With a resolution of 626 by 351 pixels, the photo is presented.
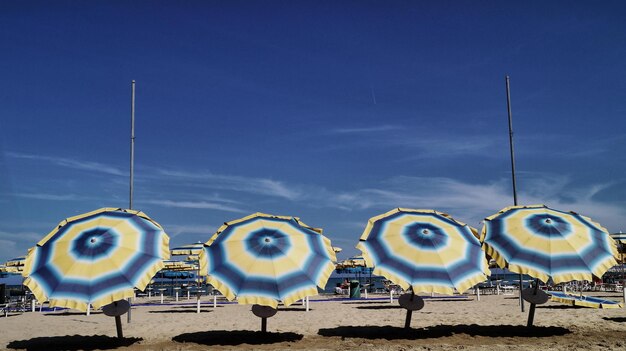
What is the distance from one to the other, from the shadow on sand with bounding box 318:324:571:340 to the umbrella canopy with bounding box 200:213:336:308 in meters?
2.65

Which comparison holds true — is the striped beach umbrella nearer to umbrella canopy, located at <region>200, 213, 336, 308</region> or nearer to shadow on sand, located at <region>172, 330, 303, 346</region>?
umbrella canopy, located at <region>200, 213, 336, 308</region>

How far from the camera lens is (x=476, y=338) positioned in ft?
37.9

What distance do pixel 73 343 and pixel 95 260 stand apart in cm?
318

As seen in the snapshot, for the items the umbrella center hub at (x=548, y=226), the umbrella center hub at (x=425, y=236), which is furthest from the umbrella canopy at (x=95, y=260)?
the umbrella center hub at (x=548, y=226)

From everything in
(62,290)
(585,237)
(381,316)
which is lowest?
(381,316)

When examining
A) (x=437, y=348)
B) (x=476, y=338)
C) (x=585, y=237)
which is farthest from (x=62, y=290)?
(x=585, y=237)

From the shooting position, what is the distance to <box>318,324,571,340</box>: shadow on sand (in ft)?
39.2

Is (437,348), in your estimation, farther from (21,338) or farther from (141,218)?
(21,338)

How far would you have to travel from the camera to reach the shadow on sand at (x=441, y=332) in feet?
39.2

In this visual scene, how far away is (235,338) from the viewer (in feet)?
39.2

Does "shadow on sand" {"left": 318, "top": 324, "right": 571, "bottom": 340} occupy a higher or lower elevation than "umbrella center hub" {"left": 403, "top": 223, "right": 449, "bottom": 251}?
lower

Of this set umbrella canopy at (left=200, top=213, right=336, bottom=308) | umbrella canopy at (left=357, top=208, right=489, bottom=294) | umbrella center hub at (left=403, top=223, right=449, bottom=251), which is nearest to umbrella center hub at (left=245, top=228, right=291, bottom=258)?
umbrella canopy at (left=200, top=213, right=336, bottom=308)

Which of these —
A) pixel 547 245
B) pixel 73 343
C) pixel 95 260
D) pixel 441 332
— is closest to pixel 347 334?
pixel 441 332

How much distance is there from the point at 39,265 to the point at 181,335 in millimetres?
3850
